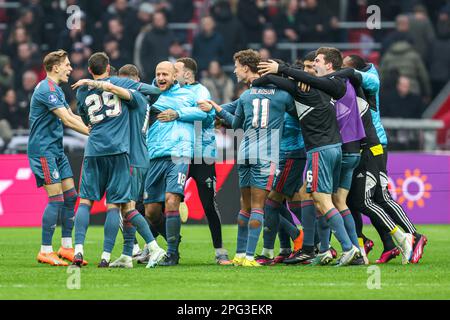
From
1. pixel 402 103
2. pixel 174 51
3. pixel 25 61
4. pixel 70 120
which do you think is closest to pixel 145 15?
pixel 174 51

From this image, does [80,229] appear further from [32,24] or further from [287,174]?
[32,24]

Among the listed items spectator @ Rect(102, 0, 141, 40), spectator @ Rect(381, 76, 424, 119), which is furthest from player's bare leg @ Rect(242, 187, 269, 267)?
spectator @ Rect(102, 0, 141, 40)

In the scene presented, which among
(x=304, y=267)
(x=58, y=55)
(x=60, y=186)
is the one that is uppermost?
(x=58, y=55)

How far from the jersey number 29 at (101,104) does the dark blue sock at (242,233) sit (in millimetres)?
1942

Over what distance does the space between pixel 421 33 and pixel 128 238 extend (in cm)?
1471

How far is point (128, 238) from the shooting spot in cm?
1199

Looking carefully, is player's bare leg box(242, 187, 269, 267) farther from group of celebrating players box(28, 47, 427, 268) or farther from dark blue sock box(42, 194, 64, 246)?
dark blue sock box(42, 194, 64, 246)

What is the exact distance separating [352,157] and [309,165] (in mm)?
657

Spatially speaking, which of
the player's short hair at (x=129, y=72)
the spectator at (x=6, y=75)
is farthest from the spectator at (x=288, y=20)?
the player's short hair at (x=129, y=72)

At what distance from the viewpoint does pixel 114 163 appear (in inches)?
462

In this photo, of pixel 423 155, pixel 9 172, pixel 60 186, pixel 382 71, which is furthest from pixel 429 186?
pixel 60 186

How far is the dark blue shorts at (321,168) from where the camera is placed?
1188 centimetres

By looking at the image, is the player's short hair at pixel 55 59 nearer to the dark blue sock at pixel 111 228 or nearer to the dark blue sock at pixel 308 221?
the dark blue sock at pixel 111 228
